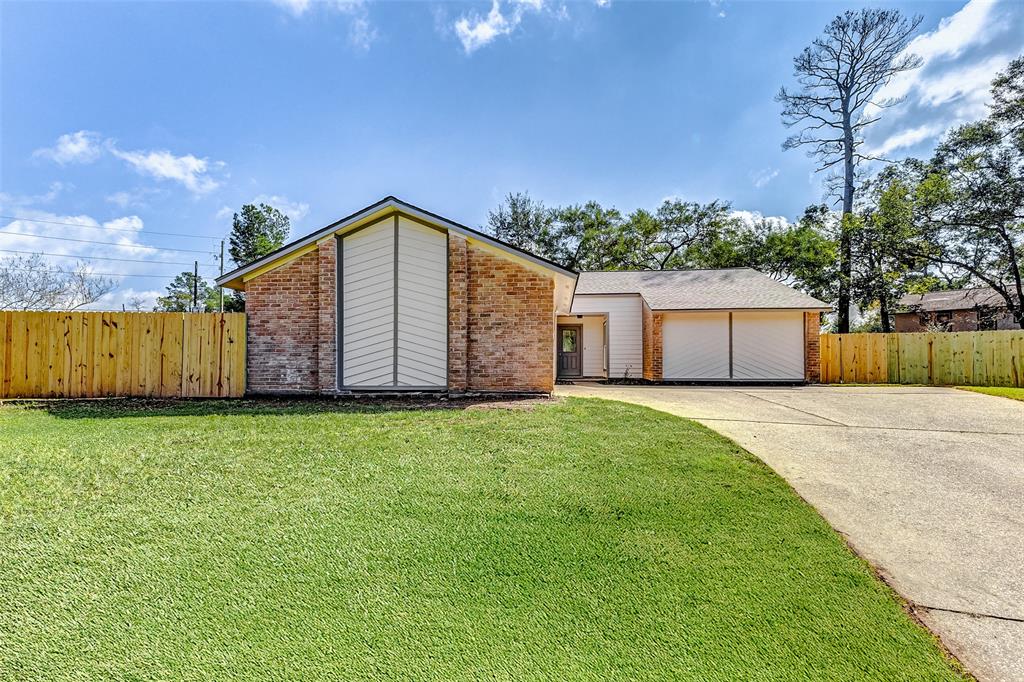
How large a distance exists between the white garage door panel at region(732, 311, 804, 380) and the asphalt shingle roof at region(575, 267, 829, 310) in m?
0.57

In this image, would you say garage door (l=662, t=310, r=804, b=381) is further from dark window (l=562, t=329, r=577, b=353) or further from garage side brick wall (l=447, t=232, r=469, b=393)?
garage side brick wall (l=447, t=232, r=469, b=393)

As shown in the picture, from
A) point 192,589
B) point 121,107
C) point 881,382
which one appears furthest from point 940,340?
point 121,107

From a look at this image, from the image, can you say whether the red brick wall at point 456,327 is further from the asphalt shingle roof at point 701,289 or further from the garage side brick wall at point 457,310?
the asphalt shingle roof at point 701,289

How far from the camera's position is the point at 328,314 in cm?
902

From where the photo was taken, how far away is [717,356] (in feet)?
48.0

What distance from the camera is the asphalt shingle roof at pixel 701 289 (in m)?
14.5

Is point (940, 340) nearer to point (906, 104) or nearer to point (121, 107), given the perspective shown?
point (906, 104)

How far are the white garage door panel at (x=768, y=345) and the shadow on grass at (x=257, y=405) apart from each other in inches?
362

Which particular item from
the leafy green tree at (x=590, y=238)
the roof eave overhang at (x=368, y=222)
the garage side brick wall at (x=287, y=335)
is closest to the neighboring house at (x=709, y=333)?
the roof eave overhang at (x=368, y=222)

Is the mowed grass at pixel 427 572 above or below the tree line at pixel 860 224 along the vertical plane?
below

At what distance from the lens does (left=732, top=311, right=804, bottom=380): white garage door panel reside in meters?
14.4

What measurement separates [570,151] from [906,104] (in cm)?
1620

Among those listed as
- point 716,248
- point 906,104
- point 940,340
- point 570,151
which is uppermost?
point 906,104

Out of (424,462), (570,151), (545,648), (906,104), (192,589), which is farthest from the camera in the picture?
(906,104)
